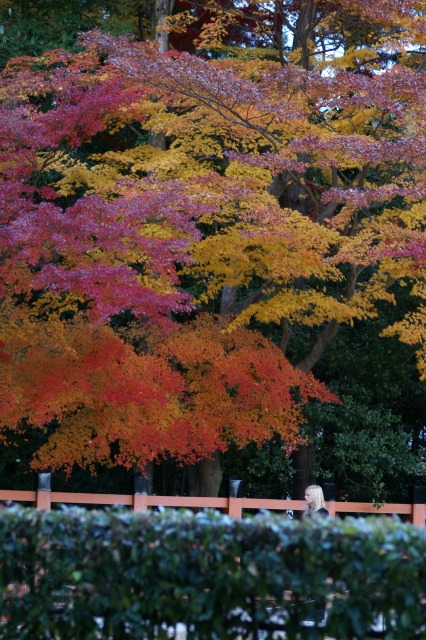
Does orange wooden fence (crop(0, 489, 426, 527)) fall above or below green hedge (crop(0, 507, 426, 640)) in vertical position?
below

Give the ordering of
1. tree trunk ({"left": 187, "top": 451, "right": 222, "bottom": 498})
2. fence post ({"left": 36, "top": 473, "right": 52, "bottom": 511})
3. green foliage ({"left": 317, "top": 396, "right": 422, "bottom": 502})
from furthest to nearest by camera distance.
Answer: green foliage ({"left": 317, "top": 396, "right": 422, "bottom": 502})
tree trunk ({"left": 187, "top": 451, "right": 222, "bottom": 498})
fence post ({"left": 36, "top": 473, "right": 52, "bottom": 511})

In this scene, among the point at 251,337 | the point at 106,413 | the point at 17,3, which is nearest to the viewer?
the point at 106,413

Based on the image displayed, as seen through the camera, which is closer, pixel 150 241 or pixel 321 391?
pixel 150 241

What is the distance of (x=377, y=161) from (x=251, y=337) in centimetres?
320

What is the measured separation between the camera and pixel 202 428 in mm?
13617

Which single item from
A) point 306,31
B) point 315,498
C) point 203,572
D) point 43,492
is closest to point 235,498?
point 43,492

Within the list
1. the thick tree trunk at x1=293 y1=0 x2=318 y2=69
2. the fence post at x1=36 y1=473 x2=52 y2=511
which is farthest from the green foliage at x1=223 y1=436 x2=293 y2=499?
the thick tree trunk at x1=293 y1=0 x2=318 y2=69

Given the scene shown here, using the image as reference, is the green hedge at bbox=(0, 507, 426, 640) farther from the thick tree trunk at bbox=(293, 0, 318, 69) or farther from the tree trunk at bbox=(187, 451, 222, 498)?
the thick tree trunk at bbox=(293, 0, 318, 69)

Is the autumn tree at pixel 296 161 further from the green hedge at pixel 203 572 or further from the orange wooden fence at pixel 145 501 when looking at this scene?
the green hedge at pixel 203 572

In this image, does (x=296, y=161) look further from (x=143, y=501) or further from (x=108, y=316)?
(x=143, y=501)

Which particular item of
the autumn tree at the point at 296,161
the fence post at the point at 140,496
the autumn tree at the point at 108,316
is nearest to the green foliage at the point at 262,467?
the autumn tree at the point at 108,316

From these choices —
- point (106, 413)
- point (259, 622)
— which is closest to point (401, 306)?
point (106, 413)

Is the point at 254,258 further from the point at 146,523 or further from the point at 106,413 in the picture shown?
the point at 146,523

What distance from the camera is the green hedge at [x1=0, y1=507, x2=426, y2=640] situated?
16.6ft
